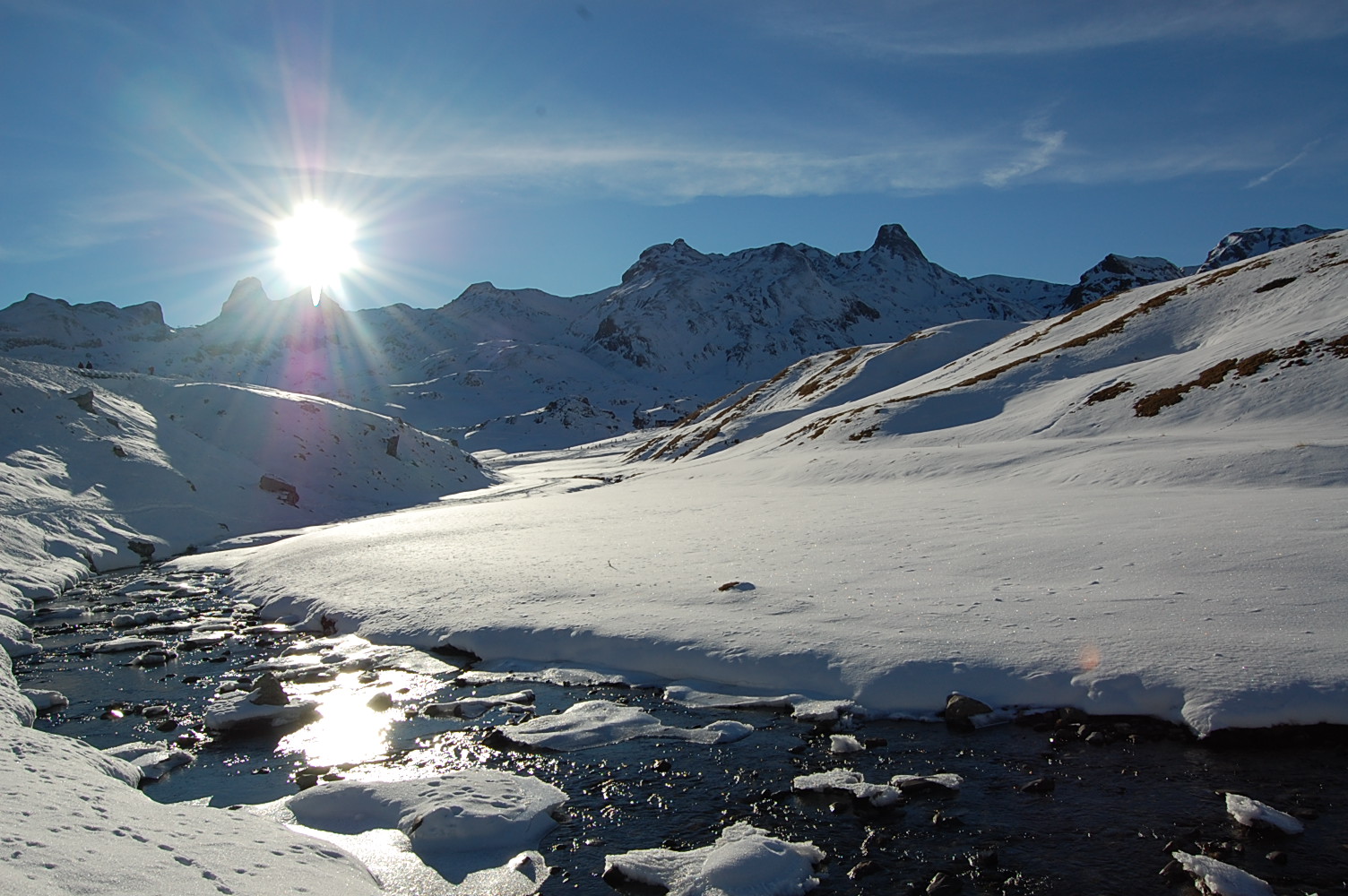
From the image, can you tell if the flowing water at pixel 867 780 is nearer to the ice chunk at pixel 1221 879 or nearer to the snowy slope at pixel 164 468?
the ice chunk at pixel 1221 879

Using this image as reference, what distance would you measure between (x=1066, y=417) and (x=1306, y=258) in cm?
2966

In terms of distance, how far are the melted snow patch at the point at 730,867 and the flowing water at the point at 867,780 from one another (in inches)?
9.1

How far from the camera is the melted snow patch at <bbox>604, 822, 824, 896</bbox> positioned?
7.87 metres

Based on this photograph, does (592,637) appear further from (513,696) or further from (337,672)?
(337,672)

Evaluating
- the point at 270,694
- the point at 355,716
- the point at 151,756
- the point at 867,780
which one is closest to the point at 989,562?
the point at 867,780

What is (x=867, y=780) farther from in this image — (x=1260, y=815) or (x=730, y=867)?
(x=1260, y=815)

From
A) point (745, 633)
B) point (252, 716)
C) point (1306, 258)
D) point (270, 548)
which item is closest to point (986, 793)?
point (745, 633)

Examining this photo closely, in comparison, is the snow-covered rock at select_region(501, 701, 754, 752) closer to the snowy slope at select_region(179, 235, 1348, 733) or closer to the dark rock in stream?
the snowy slope at select_region(179, 235, 1348, 733)

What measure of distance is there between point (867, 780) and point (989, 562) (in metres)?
9.34

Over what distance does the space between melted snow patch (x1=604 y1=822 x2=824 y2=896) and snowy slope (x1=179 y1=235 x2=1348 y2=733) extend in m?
4.56

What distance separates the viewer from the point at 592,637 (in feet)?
52.8

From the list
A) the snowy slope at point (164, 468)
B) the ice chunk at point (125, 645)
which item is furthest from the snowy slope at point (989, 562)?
the snowy slope at point (164, 468)

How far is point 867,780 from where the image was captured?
1015cm

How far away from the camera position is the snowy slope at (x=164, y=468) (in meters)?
31.1
